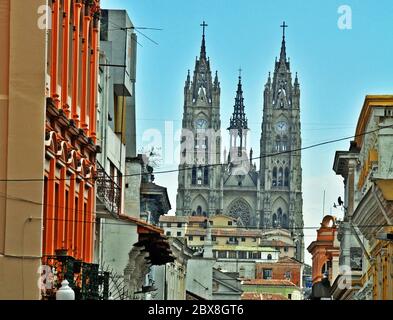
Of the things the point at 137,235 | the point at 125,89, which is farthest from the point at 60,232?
the point at 125,89

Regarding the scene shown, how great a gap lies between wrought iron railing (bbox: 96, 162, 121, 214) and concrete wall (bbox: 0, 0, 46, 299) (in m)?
8.72

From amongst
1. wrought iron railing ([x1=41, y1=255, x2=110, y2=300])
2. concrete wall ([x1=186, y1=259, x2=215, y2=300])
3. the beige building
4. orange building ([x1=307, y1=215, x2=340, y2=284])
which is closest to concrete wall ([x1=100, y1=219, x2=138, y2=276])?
the beige building

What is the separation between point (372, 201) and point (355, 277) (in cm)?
2123

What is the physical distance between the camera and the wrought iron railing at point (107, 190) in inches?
1399

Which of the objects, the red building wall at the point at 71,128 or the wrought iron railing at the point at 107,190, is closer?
the red building wall at the point at 71,128

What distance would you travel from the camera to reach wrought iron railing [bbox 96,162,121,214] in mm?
35531

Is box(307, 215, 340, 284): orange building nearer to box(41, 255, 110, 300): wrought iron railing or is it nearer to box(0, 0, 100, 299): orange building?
box(41, 255, 110, 300): wrought iron railing

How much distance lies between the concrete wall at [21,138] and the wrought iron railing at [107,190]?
8.72 metres

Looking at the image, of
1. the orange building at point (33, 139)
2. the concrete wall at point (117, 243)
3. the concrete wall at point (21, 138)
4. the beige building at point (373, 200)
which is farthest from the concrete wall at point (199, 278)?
the concrete wall at point (21, 138)

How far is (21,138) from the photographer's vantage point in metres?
25.0

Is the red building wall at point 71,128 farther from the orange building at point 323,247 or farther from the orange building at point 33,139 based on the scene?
the orange building at point 323,247

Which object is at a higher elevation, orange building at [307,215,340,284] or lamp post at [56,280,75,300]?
orange building at [307,215,340,284]

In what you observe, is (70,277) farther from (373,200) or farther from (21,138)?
(373,200)
